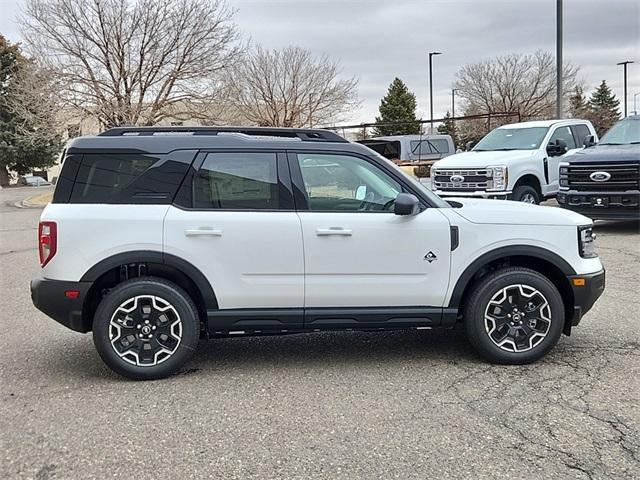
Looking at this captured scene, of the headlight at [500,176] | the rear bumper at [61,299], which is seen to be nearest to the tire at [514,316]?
the rear bumper at [61,299]

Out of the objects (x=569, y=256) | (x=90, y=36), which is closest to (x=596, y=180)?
(x=569, y=256)

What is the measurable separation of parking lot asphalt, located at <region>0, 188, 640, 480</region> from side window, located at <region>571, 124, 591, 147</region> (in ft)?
28.5

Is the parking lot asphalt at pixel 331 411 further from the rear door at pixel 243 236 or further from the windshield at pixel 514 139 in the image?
the windshield at pixel 514 139

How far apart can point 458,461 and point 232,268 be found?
6.89 ft

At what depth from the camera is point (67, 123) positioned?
25812 mm

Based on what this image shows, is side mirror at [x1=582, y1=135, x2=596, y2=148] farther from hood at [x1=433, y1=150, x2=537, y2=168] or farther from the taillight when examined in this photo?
the taillight

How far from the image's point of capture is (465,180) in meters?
12.3

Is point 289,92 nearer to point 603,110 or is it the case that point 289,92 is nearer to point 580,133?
point 580,133

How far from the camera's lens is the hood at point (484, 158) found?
39.5 feet

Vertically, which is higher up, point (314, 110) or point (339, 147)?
point (314, 110)

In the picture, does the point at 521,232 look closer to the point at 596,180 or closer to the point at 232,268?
the point at 232,268

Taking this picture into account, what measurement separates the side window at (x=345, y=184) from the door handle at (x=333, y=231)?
0.18 meters

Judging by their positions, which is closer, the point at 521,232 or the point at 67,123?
the point at 521,232

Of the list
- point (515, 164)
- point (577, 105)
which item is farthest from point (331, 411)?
point (577, 105)
